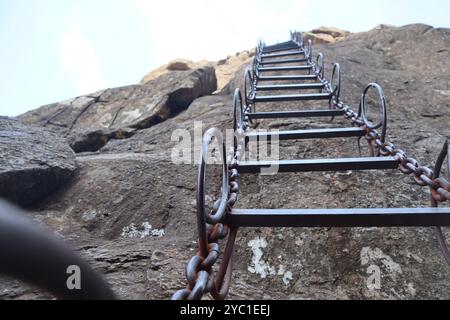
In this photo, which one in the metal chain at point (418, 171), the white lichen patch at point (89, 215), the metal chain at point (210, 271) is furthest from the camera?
the white lichen patch at point (89, 215)

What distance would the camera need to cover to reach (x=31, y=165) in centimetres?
270

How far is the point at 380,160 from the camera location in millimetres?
1910

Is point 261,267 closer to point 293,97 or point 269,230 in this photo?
point 269,230

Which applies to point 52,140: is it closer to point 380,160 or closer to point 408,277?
point 380,160

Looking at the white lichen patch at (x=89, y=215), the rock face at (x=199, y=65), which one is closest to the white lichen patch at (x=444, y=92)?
the white lichen patch at (x=89, y=215)

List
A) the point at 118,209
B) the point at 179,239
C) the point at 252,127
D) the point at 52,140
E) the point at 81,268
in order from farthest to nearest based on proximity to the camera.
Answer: the point at 252,127 < the point at 52,140 < the point at 118,209 < the point at 179,239 < the point at 81,268

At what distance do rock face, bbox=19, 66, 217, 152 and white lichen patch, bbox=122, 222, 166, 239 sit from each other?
302cm


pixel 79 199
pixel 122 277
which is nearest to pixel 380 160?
pixel 122 277

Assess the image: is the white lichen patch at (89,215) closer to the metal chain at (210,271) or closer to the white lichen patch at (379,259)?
the metal chain at (210,271)

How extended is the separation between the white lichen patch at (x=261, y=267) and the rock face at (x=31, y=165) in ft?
5.74

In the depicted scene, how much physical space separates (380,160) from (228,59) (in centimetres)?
1517

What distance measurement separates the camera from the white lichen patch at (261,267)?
1935 millimetres

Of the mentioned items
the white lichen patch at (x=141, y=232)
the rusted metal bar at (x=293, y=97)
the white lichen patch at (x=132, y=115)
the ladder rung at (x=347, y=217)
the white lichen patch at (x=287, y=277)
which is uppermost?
the rusted metal bar at (x=293, y=97)

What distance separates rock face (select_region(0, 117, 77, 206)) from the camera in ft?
8.43
